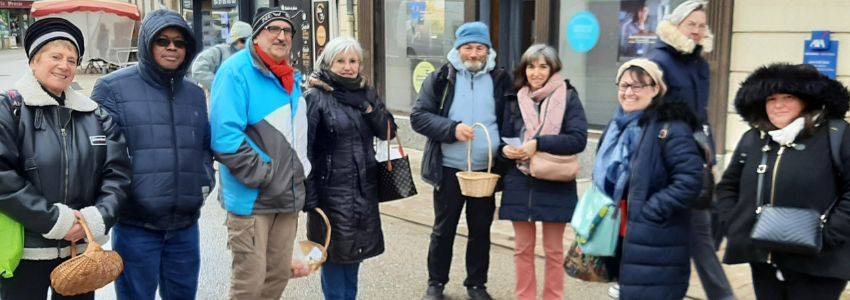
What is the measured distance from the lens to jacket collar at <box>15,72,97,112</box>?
127 inches

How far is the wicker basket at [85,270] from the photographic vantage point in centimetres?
317

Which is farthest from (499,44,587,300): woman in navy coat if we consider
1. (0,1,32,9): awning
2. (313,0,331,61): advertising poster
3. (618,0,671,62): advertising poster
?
(0,1,32,9): awning

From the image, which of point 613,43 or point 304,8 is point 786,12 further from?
point 304,8

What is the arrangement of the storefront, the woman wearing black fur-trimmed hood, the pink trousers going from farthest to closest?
the storefront < the pink trousers < the woman wearing black fur-trimmed hood

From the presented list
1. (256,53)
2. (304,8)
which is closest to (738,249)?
(256,53)

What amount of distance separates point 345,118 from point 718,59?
4.71 metres

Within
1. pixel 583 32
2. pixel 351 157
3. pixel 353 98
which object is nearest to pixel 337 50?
pixel 353 98

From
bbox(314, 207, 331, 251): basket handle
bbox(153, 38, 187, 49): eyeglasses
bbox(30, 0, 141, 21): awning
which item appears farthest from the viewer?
bbox(30, 0, 141, 21): awning

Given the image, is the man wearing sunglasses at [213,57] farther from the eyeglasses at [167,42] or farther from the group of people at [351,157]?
the eyeglasses at [167,42]

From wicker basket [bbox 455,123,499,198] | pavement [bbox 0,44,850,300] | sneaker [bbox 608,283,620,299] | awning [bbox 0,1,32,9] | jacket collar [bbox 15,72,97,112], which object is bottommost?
pavement [bbox 0,44,850,300]

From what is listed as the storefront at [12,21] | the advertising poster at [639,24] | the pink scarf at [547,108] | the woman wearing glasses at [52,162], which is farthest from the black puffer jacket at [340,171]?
the storefront at [12,21]

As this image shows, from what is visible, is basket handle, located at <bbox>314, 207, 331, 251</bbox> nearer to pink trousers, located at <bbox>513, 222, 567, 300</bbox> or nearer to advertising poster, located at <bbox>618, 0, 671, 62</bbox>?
pink trousers, located at <bbox>513, 222, 567, 300</bbox>

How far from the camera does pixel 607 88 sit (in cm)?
912

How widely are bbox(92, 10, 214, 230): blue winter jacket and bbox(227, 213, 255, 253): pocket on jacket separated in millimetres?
245
